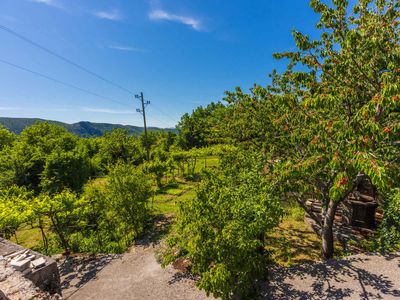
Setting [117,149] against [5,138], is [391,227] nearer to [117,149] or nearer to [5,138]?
[117,149]

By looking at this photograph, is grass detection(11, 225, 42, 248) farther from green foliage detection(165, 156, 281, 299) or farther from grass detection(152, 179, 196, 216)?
green foliage detection(165, 156, 281, 299)

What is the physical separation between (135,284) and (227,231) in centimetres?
584

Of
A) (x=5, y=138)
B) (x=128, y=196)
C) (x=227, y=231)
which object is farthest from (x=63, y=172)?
(x=5, y=138)

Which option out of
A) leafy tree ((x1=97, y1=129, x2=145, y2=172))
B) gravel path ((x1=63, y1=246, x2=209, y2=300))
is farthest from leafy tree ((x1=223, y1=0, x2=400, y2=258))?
leafy tree ((x1=97, y1=129, x2=145, y2=172))

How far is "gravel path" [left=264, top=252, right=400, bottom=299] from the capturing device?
6.84 meters

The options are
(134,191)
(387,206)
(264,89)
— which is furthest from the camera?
(134,191)

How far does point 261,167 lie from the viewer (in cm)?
822

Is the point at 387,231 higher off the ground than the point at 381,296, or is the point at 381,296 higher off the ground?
the point at 387,231

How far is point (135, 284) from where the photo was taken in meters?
9.17

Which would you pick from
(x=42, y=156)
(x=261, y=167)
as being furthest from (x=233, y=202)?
(x=42, y=156)

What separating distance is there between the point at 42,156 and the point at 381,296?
2905 cm

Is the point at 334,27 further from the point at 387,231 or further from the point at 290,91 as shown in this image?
the point at 387,231

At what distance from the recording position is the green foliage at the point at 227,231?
588 cm

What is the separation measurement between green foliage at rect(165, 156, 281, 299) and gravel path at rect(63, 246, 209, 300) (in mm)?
2666
